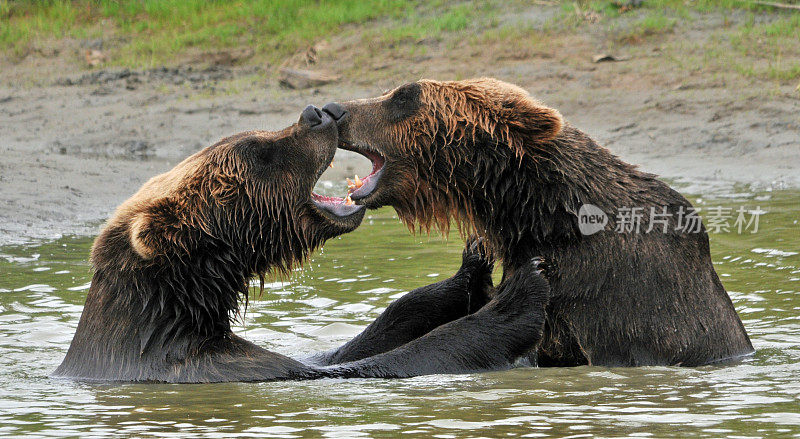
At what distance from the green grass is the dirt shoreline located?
1.18 m

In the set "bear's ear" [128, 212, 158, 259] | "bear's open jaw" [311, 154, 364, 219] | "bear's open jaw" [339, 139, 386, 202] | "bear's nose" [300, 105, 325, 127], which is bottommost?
"bear's ear" [128, 212, 158, 259]

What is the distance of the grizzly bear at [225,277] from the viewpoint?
20.6ft

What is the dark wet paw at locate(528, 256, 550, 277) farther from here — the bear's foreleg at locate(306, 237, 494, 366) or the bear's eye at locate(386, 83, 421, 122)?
the bear's eye at locate(386, 83, 421, 122)

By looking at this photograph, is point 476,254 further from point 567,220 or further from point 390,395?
point 390,395

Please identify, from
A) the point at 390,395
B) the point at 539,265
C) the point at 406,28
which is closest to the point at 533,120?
the point at 539,265

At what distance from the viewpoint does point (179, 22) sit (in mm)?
21750

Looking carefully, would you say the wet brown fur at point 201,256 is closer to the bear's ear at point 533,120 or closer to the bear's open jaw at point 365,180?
the bear's open jaw at point 365,180

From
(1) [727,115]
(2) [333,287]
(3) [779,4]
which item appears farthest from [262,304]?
(3) [779,4]

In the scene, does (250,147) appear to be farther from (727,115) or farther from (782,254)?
(727,115)

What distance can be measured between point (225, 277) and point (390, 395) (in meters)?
1.29

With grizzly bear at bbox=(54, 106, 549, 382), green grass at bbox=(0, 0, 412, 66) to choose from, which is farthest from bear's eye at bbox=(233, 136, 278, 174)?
green grass at bbox=(0, 0, 412, 66)

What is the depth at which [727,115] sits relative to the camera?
15.1 meters

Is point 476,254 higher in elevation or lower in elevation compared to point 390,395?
higher

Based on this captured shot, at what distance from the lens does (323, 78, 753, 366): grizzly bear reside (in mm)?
6207
